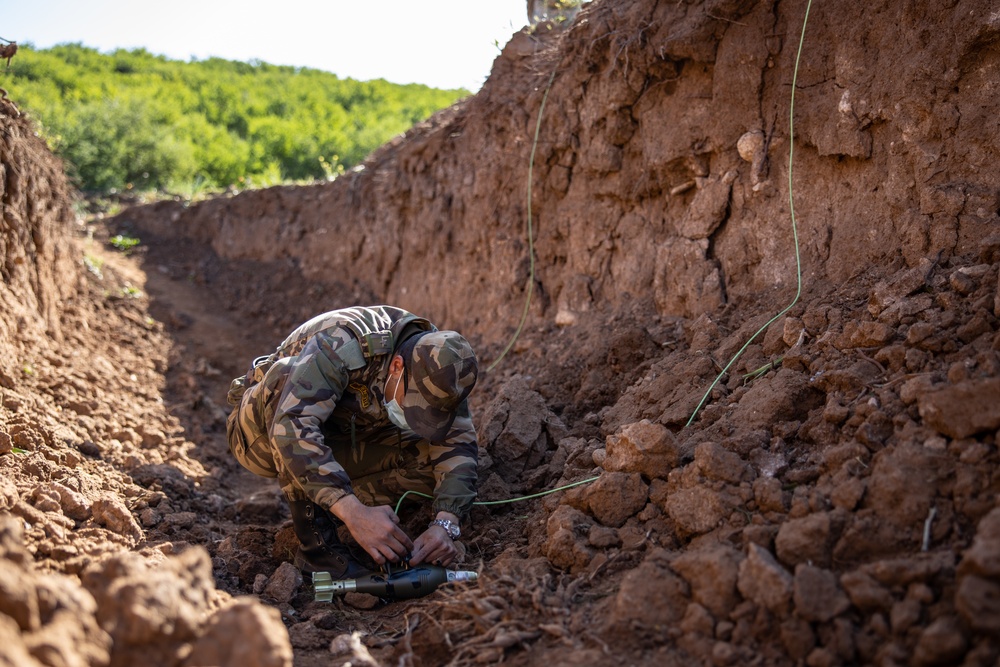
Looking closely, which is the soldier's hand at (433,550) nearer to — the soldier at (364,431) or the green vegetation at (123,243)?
the soldier at (364,431)

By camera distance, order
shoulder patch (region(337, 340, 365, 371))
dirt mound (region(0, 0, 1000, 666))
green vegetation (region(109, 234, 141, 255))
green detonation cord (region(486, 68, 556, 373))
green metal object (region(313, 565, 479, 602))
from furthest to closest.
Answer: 1. green vegetation (region(109, 234, 141, 255))
2. green detonation cord (region(486, 68, 556, 373))
3. shoulder patch (region(337, 340, 365, 371))
4. green metal object (region(313, 565, 479, 602))
5. dirt mound (region(0, 0, 1000, 666))

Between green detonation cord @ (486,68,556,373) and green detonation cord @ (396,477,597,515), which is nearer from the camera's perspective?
green detonation cord @ (396,477,597,515)

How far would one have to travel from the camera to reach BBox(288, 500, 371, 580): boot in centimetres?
324

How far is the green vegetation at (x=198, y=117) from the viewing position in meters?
14.9

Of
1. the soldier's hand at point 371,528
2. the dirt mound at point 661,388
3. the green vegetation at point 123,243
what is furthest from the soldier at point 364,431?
the green vegetation at point 123,243

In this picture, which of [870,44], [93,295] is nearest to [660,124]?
[870,44]

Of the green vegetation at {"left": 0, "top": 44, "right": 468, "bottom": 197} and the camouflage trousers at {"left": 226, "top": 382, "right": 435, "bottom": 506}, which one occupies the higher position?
the green vegetation at {"left": 0, "top": 44, "right": 468, "bottom": 197}

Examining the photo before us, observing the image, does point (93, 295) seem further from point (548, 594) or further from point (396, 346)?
point (548, 594)

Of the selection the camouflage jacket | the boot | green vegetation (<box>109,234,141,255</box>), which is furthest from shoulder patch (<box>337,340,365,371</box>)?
green vegetation (<box>109,234,141,255</box>)

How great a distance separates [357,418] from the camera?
3686mm

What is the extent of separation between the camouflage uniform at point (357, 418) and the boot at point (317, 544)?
67 millimetres

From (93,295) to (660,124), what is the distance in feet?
18.8

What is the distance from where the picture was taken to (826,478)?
2516 millimetres

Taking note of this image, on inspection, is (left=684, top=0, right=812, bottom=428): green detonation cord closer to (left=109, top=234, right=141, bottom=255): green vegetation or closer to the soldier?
the soldier
